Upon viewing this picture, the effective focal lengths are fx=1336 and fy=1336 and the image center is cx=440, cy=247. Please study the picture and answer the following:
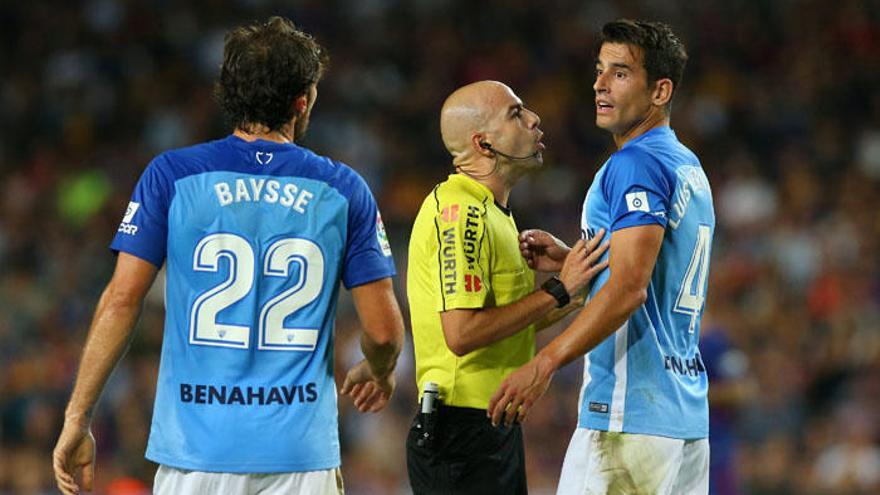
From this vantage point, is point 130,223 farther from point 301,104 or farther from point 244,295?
point 301,104

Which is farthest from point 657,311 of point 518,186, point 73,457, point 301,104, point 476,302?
point 518,186

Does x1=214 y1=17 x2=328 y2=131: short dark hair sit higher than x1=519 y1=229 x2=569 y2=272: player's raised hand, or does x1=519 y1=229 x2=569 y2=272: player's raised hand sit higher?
x1=214 y1=17 x2=328 y2=131: short dark hair

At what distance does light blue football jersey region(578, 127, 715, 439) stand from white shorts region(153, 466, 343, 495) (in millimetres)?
1068

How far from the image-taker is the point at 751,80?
47.1ft

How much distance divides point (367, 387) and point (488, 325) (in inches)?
20.9

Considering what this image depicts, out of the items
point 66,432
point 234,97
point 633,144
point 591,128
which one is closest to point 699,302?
point 633,144

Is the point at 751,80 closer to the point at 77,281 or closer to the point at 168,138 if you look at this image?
the point at 168,138

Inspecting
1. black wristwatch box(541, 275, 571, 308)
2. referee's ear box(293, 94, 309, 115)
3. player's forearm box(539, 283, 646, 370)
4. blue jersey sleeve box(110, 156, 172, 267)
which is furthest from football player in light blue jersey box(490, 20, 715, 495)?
blue jersey sleeve box(110, 156, 172, 267)

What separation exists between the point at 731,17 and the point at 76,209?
298 inches

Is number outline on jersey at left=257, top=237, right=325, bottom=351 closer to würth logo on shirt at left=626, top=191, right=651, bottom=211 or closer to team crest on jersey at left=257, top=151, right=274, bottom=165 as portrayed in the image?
team crest on jersey at left=257, top=151, right=274, bottom=165

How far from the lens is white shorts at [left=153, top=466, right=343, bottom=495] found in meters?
4.48

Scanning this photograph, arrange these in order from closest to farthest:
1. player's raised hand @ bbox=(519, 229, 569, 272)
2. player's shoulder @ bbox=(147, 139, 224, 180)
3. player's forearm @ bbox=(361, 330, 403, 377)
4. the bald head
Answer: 1. player's shoulder @ bbox=(147, 139, 224, 180)
2. player's forearm @ bbox=(361, 330, 403, 377)
3. player's raised hand @ bbox=(519, 229, 569, 272)
4. the bald head

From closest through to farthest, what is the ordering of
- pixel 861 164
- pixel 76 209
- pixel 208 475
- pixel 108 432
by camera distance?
1. pixel 208 475
2. pixel 108 432
3. pixel 861 164
4. pixel 76 209

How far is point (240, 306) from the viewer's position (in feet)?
14.9
